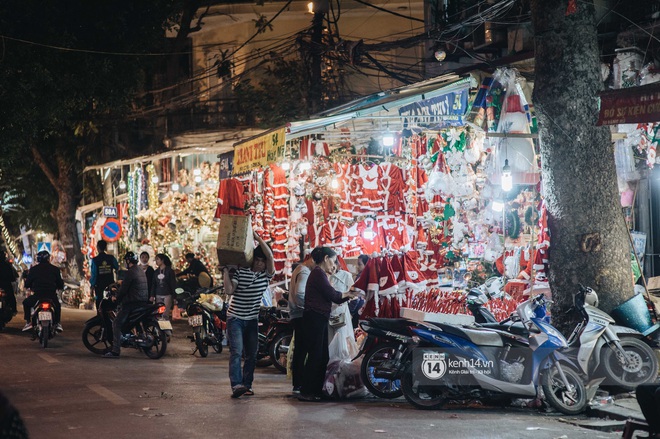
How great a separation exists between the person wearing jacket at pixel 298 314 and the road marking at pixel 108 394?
204cm

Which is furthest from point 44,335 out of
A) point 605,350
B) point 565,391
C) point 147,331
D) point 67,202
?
point 67,202

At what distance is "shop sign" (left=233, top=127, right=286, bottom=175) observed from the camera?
49.6 feet

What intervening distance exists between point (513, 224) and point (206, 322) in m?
5.65

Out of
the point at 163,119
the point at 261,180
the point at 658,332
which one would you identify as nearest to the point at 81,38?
the point at 163,119

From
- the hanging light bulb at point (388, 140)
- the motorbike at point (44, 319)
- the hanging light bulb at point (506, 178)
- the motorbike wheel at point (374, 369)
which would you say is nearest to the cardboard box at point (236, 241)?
the motorbike wheel at point (374, 369)

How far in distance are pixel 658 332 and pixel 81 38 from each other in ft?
59.9

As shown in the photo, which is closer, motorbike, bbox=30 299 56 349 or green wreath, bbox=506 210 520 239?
green wreath, bbox=506 210 520 239

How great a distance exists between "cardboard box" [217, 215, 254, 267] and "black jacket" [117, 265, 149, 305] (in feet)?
17.2

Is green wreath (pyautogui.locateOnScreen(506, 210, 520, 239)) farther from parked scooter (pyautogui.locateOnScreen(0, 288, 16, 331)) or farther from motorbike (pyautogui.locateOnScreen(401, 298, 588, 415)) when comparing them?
parked scooter (pyautogui.locateOnScreen(0, 288, 16, 331))

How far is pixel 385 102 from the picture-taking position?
13.7 m

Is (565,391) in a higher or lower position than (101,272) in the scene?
lower

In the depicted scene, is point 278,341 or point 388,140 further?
point 388,140

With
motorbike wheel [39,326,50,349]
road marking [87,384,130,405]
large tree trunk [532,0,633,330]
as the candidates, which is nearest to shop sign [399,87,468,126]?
large tree trunk [532,0,633,330]

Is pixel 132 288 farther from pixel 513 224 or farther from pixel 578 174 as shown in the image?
pixel 578 174
